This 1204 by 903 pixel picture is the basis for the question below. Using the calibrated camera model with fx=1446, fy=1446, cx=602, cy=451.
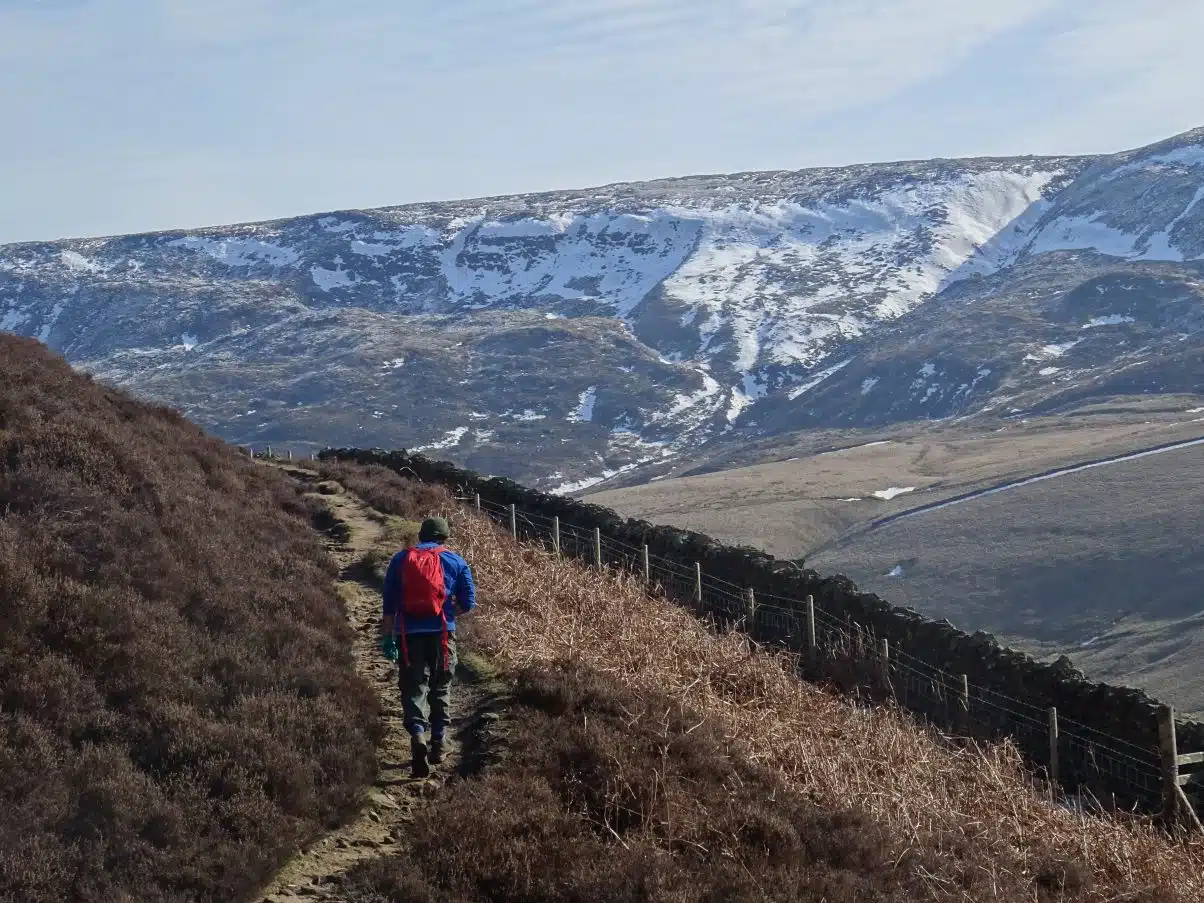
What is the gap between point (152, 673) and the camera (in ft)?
31.7

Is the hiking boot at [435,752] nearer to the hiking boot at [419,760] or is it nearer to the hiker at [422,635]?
the hiker at [422,635]

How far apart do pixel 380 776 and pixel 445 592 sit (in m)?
1.27

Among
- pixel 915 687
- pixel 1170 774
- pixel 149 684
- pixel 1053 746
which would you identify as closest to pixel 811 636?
pixel 915 687

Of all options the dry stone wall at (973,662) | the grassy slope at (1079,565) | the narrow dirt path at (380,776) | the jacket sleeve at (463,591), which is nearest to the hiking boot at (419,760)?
the narrow dirt path at (380,776)

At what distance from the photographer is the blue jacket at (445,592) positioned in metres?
9.57

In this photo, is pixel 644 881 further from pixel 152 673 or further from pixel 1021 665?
pixel 1021 665

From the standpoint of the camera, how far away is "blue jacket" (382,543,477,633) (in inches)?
377

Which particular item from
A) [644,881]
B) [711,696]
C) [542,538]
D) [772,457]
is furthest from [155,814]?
[772,457]

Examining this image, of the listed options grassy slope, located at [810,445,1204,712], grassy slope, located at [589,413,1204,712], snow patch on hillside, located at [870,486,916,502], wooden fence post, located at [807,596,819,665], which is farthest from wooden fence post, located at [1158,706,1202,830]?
snow patch on hillside, located at [870,486,916,502]

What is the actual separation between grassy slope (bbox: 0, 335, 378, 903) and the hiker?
435mm

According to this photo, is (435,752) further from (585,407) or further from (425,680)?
(585,407)

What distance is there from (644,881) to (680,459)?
153742 mm

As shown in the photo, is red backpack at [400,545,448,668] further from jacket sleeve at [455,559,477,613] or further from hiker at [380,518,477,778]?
jacket sleeve at [455,559,477,613]

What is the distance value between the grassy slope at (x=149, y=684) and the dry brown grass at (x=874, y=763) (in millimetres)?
1985
